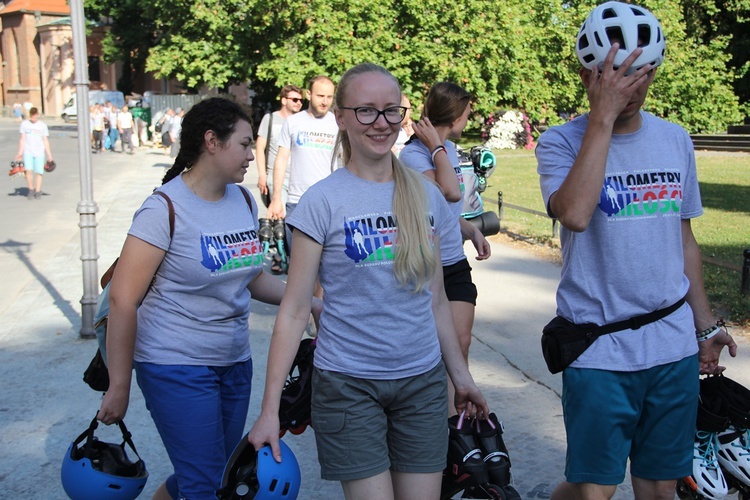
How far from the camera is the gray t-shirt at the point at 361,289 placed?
2764 millimetres

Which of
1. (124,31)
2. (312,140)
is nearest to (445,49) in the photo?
(312,140)

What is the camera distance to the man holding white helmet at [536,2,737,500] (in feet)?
9.46

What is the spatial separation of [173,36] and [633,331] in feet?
106

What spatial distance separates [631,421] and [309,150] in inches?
177

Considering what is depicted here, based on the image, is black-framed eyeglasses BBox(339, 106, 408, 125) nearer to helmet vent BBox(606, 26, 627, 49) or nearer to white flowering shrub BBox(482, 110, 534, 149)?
helmet vent BBox(606, 26, 627, 49)

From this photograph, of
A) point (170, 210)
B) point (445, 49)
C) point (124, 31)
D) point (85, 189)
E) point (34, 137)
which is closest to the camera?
point (170, 210)

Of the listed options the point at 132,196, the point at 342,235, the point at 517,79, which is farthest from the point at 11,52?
the point at 342,235

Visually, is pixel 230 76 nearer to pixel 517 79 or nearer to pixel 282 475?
Answer: pixel 517 79

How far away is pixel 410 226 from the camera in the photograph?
280cm

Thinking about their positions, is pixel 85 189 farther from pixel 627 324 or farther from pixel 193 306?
pixel 627 324

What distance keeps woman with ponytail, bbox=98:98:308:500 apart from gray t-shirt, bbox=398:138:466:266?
1393 mm

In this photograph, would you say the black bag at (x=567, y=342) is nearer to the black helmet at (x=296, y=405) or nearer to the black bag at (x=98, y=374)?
the black helmet at (x=296, y=405)

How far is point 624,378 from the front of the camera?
2908 millimetres

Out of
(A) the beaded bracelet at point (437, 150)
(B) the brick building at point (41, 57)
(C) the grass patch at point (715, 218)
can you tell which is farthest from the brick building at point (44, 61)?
(A) the beaded bracelet at point (437, 150)
